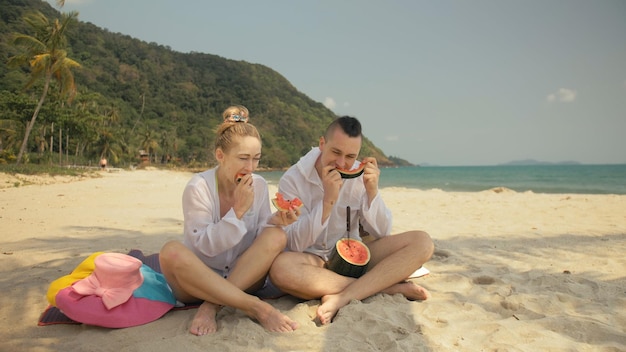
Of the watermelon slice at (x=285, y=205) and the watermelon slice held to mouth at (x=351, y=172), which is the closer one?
the watermelon slice at (x=285, y=205)

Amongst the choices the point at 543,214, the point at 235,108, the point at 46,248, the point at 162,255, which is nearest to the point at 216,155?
the point at 235,108

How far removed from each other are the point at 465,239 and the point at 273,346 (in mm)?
4527

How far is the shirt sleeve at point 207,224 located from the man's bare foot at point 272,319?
50 cm

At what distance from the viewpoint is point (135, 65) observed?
8712 centimetres

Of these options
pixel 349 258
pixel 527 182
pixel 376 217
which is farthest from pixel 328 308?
pixel 527 182

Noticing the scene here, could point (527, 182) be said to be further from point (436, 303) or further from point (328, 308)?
point (328, 308)

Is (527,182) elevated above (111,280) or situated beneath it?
elevated above

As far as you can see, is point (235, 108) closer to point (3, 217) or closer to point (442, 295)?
point (442, 295)

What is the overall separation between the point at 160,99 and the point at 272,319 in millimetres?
85489

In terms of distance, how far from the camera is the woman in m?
2.77

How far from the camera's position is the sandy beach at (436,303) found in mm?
2479

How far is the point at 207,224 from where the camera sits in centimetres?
302

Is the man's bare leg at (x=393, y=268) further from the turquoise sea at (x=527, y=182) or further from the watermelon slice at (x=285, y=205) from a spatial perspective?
the turquoise sea at (x=527, y=182)

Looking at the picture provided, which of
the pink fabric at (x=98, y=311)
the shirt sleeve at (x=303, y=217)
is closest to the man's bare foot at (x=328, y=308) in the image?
the shirt sleeve at (x=303, y=217)
